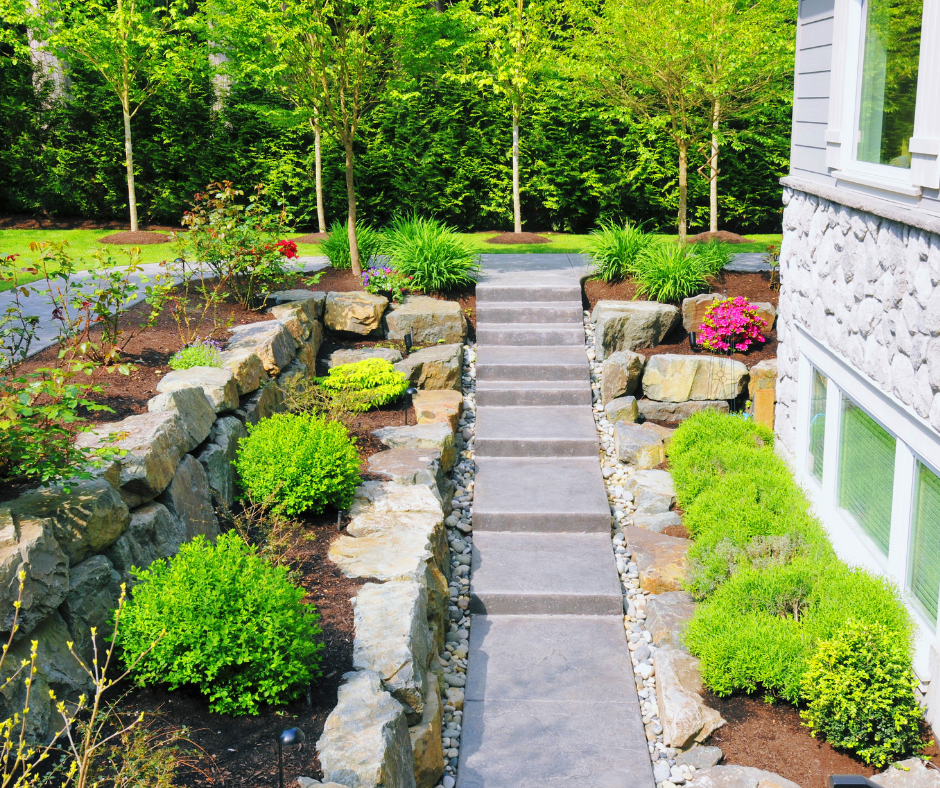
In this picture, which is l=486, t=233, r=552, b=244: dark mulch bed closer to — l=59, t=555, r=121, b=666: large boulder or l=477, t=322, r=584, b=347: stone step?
l=477, t=322, r=584, b=347: stone step

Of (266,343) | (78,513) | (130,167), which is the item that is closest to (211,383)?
(266,343)

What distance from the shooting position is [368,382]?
771cm

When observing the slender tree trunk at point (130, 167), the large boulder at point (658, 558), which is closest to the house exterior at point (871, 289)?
the large boulder at point (658, 558)

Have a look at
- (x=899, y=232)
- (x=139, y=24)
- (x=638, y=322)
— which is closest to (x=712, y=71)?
(x=638, y=322)

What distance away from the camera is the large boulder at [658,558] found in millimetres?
5586

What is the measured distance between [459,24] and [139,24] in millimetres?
4725

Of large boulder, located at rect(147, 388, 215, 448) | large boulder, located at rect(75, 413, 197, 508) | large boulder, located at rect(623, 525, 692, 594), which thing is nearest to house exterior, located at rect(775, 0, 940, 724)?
large boulder, located at rect(623, 525, 692, 594)

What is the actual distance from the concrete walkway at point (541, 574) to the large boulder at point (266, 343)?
1.88 m

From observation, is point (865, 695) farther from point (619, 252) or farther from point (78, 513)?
point (619, 252)

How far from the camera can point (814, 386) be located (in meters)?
6.10

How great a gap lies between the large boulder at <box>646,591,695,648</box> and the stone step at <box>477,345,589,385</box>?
3329 mm

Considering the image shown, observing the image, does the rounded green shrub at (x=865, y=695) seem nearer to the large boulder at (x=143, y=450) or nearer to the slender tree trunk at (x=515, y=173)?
the large boulder at (x=143, y=450)

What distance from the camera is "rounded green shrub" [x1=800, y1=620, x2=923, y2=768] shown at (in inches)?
150

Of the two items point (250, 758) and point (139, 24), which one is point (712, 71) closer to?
point (139, 24)
